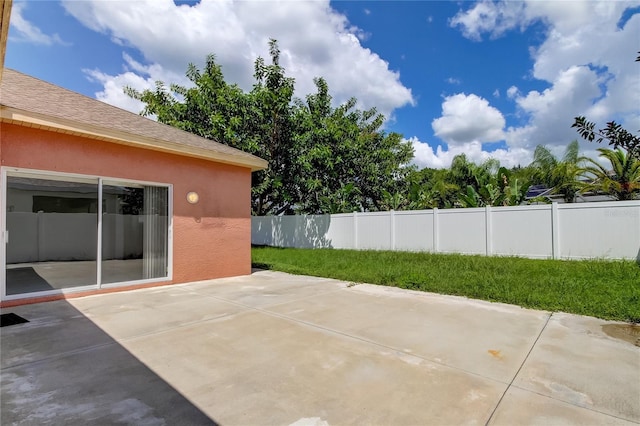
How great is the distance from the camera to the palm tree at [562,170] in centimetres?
1409

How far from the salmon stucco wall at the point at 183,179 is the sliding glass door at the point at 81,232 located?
0.25m

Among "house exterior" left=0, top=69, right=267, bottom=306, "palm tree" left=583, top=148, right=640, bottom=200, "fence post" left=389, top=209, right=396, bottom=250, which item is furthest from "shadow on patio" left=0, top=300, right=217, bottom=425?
"palm tree" left=583, top=148, right=640, bottom=200

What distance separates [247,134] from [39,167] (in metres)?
8.49

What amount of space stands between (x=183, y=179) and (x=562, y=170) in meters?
16.6

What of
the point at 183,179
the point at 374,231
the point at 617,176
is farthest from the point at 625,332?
the point at 617,176

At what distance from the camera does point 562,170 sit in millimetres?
14961

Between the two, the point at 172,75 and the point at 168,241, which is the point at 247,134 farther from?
the point at 168,241

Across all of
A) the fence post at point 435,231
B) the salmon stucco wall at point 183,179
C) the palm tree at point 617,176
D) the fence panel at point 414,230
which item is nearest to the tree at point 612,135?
the salmon stucco wall at point 183,179

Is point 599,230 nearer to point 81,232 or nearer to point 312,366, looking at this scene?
point 312,366

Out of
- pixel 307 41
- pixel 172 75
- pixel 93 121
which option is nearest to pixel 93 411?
pixel 93 121

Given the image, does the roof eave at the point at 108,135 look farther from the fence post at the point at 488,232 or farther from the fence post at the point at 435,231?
the fence post at the point at 488,232

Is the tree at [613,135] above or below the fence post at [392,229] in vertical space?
above

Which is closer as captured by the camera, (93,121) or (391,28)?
(93,121)

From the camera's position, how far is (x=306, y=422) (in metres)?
2.19
